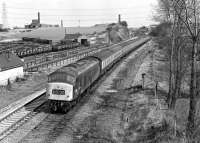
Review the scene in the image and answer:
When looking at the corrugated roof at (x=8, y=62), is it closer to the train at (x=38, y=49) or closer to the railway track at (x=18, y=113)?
the railway track at (x=18, y=113)

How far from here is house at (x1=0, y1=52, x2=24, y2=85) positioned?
3666 centimetres

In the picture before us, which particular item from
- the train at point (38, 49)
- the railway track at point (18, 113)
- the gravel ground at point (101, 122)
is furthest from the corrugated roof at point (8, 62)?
the train at point (38, 49)

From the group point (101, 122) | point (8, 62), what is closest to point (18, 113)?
point (101, 122)

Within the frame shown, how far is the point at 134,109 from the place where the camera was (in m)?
27.3

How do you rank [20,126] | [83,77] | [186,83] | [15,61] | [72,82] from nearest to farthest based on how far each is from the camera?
[20,126]
[72,82]
[83,77]
[15,61]
[186,83]

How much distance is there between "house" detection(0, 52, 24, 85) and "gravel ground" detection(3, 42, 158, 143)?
1107 centimetres

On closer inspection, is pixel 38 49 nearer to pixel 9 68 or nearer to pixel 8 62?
pixel 8 62

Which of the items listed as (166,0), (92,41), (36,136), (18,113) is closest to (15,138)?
(36,136)

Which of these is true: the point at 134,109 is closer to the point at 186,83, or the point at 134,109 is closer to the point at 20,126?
the point at 20,126

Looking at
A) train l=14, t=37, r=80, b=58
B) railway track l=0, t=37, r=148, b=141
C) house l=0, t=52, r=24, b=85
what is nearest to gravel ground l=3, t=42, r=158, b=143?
railway track l=0, t=37, r=148, b=141

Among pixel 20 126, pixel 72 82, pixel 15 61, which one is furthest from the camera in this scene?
pixel 15 61

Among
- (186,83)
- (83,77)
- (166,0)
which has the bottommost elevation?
(186,83)

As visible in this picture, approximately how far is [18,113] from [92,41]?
352ft

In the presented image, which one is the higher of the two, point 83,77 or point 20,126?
point 83,77
